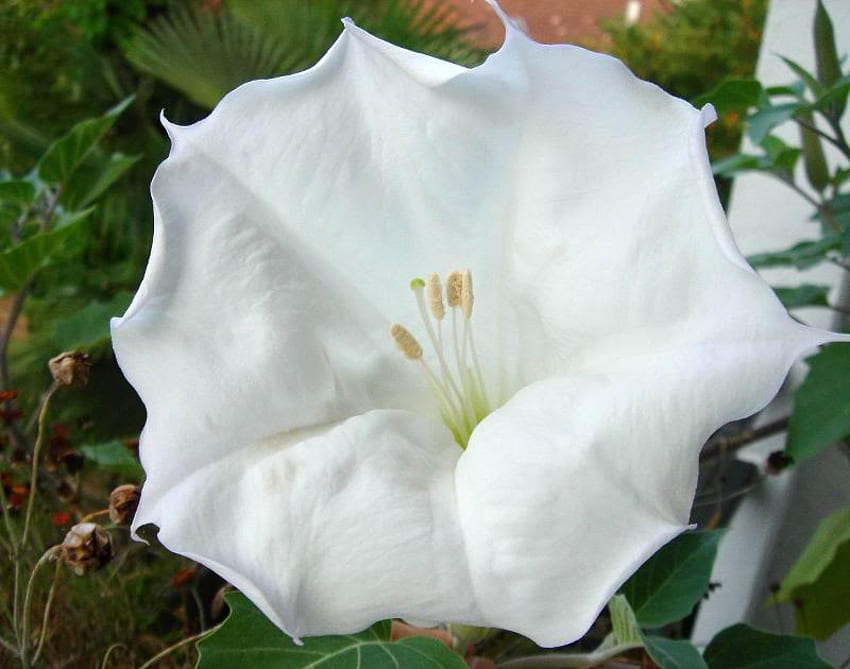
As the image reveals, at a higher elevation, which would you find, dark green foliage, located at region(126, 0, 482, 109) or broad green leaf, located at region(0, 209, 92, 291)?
broad green leaf, located at region(0, 209, 92, 291)

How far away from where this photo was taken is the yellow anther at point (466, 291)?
0.32 metres

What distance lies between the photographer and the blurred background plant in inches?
18.4

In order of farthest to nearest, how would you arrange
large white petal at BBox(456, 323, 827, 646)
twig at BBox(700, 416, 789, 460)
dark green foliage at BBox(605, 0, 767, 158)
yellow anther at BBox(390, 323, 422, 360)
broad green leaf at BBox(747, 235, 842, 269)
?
dark green foliage at BBox(605, 0, 767, 158) < twig at BBox(700, 416, 789, 460) < broad green leaf at BBox(747, 235, 842, 269) < yellow anther at BBox(390, 323, 422, 360) < large white petal at BBox(456, 323, 827, 646)

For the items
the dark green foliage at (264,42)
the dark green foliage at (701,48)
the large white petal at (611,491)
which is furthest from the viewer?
the dark green foliage at (701,48)

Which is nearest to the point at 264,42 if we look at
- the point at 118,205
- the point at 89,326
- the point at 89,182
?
the point at 118,205

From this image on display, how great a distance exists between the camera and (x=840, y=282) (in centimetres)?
77

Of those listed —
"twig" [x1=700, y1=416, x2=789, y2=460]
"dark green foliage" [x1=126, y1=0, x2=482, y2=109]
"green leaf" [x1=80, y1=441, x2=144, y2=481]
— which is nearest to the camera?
"green leaf" [x1=80, y1=441, x2=144, y2=481]

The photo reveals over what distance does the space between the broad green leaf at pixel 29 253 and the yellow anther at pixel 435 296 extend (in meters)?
0.29

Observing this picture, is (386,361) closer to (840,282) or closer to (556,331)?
(556,331)

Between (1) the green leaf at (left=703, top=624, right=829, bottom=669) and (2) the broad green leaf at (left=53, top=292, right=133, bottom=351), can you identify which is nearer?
(1) the green leaf at (left=703, top=624, right=829, bottom=669)

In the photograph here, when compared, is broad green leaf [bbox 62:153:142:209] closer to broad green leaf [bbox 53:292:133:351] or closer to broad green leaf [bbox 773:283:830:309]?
broad green leaf [bbox 53:292:133:351]

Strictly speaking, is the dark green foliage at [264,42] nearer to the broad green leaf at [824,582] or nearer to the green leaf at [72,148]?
the green leaf at [72,148]

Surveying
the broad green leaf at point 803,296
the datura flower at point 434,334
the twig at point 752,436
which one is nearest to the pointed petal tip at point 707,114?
the datura flower at point 434,334

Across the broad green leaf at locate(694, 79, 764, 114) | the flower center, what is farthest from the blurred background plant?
the flower center
